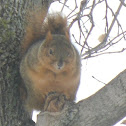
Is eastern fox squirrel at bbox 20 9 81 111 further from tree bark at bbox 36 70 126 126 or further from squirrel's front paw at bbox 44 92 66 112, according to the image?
tree bark at bbox 36 70 126 126

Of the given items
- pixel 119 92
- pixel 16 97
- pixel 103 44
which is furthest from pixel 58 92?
pixel 103 44

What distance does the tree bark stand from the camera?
4.63 feet

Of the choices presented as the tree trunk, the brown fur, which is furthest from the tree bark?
the brown fur

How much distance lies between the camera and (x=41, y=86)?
6.05 feet

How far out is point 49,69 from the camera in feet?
5.95

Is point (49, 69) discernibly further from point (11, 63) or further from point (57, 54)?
point (11, 63)

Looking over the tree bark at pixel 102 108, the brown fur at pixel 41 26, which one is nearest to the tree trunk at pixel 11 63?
the brown fur at pixel 41 26

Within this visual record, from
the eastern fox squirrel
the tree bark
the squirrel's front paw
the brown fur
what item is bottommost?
the tree bark

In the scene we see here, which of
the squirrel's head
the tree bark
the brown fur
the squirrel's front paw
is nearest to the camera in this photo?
the tree bark

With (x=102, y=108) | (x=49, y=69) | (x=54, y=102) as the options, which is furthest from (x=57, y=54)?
(x=102, y=108)

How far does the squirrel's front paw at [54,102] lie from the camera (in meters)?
1.62

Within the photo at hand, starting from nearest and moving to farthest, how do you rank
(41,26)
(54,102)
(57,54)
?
(54,102), (57,54), (41,26)

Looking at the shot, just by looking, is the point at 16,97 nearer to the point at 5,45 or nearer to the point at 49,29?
the point at 5,45

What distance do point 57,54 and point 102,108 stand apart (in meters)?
0.47
